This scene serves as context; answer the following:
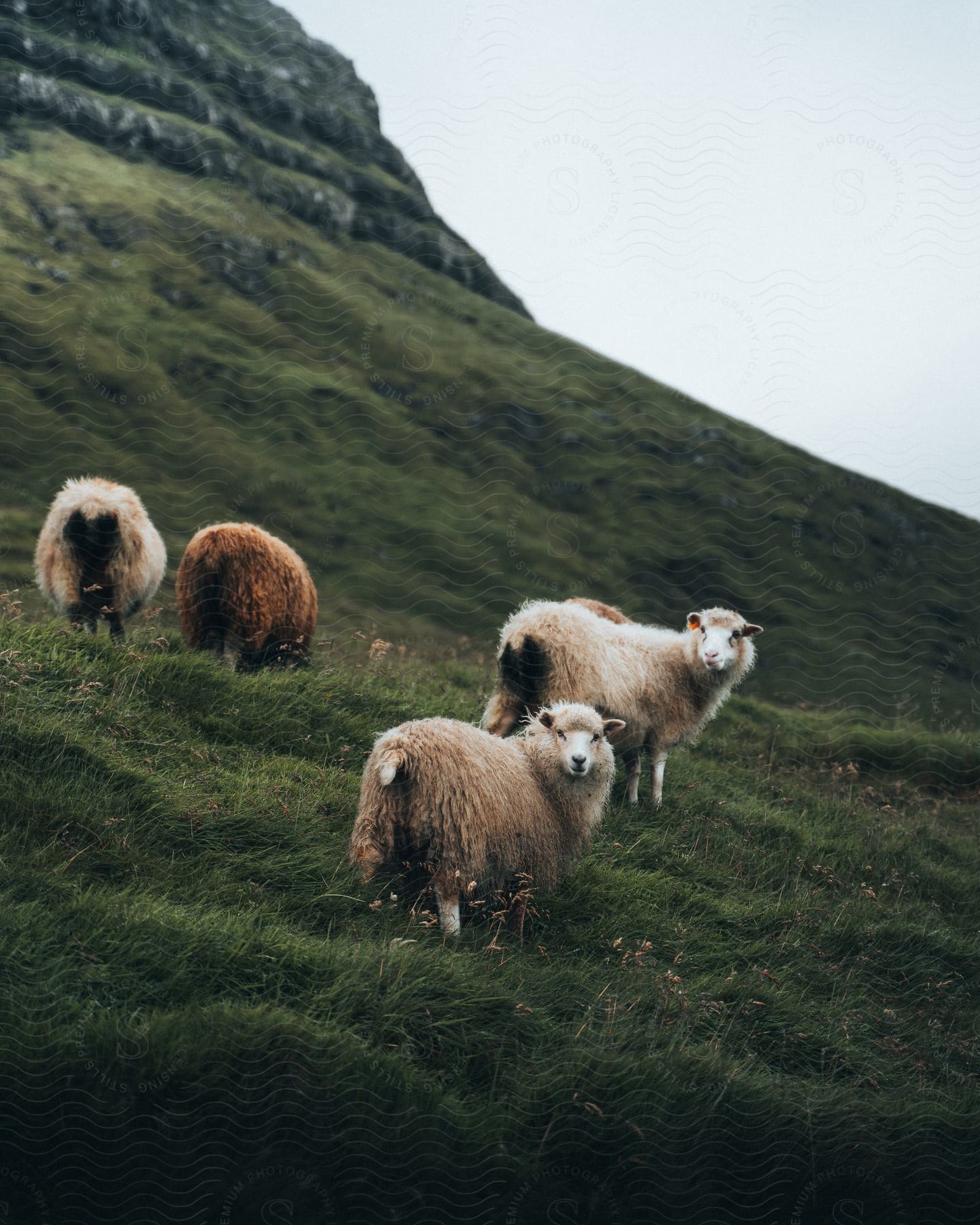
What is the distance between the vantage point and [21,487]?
23688 mm

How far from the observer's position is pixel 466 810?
5027mm

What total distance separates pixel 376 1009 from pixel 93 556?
638 cm

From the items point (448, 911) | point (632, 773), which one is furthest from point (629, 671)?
point (448, 911)

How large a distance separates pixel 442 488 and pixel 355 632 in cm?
2226

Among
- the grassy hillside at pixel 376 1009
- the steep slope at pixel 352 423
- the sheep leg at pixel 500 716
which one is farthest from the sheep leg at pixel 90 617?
the steep slope at pixel 352 423

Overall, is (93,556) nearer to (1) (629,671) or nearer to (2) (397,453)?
(1) (629,671)

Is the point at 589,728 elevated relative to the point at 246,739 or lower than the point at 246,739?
elevated

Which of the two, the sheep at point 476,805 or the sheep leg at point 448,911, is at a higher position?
the sheep at point 476,805

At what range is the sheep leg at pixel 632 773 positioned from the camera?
25.9 ft

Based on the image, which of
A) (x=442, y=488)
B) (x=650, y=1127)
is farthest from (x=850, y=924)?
(x=442, y=488)

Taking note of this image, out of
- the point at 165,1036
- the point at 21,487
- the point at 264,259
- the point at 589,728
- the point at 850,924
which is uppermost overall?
the point at 264,259

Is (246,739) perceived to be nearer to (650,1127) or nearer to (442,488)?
(650,1127)

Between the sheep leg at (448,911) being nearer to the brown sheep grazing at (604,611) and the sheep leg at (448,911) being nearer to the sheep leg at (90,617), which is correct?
the brown sheep grazing at (604,611)

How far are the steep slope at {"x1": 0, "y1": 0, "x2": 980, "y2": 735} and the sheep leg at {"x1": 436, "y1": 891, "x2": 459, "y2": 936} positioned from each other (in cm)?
1143
